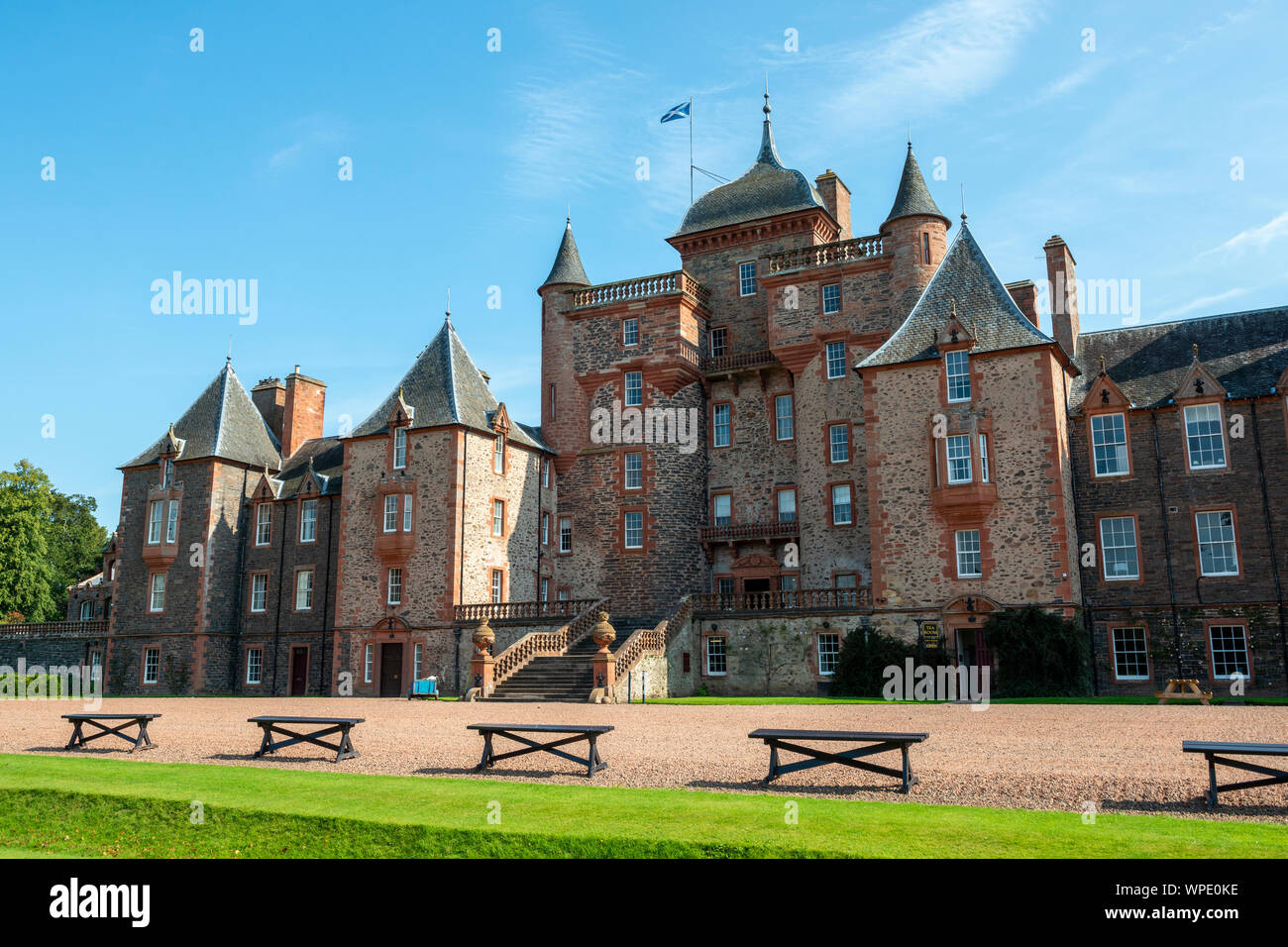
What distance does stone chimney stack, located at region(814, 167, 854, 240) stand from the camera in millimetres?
43156

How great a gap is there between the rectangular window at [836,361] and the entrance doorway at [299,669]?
926 inches

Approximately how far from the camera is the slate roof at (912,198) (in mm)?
36594

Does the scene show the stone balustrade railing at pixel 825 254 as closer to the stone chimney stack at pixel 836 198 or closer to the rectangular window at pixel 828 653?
the stone chimney stack at pixel 836 198

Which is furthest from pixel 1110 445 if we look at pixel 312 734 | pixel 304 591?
pixel 304 591

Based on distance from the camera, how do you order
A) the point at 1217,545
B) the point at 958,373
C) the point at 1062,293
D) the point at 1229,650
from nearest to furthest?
the point at 1229,650 < the point at 1217,545 < the point at 958,373 < the point at 1062,293

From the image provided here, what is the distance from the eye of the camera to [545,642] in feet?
108

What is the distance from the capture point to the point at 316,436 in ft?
157

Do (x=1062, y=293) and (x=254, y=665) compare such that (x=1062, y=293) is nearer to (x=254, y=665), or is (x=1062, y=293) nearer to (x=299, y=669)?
(x=299, y=669)

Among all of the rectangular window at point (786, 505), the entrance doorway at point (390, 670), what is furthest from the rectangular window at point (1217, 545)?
the entrance doorway at point (390, 670)

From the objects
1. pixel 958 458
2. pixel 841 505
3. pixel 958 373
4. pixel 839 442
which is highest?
pixel 958 373

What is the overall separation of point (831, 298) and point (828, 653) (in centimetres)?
1358

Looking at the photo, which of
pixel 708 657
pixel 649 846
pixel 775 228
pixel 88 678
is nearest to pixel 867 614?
pixel 708 657

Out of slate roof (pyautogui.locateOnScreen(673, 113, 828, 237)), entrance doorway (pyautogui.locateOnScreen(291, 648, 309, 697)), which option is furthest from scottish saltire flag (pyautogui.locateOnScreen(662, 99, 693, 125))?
entrance doorway (pyautogui.locateOnScreen(291, 648, 309, 697))

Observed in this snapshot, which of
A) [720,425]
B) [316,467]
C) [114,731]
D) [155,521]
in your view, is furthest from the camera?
[316,467]
